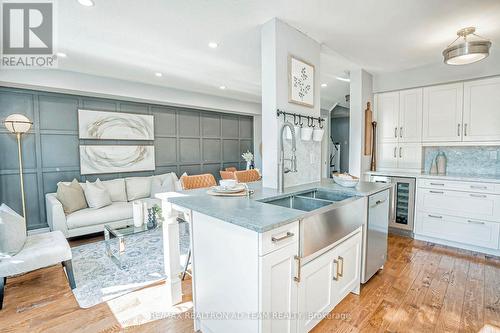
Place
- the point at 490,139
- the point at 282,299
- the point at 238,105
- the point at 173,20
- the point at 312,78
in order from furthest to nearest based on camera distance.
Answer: the point at 238,105 < the point at 490,139 < the point at 312,78 < the point at 173,20 < the point at 282,299

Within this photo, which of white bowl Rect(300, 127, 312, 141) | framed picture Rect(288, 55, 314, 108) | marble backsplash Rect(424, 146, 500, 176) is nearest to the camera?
framed picture Rect(288, 55, 314, 108)

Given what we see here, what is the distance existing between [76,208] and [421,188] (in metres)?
4.96

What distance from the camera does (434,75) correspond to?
3457 mm

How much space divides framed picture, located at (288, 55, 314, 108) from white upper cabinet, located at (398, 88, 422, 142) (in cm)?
209

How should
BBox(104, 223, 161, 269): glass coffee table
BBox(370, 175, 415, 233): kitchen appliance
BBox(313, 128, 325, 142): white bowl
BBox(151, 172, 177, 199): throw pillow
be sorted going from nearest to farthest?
BBox(313, 128, 325, 142): white bowl → BBox(104, 223, 161, 269): glass coffee table → BBox(370, 175, 415, 233): kitchen appliance → BBox(151, 172, 177, 199): throw pillow

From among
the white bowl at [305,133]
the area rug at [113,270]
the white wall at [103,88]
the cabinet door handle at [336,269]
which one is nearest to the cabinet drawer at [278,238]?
the cabinet door handle at [336,269]

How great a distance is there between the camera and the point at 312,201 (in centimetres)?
202

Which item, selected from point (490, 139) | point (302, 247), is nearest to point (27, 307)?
point (302, 247)

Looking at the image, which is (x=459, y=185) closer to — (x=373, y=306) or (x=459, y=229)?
(x=459, y=229)

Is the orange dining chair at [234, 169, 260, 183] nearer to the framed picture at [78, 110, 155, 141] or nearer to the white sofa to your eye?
the white sofa

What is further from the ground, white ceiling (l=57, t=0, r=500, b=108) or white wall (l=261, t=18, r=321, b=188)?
white ceiling (l=57, t=0, r=500, b=108)

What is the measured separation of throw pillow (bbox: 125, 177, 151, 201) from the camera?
4309mm

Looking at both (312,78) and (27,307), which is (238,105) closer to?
(312,78)

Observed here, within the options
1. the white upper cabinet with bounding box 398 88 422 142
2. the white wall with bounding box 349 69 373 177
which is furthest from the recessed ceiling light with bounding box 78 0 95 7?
the white upper cabinet with bounding box 398 88 422 142
